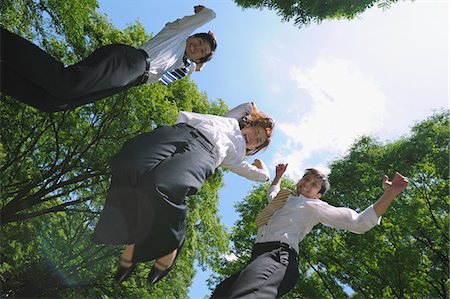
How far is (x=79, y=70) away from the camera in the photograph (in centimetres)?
233

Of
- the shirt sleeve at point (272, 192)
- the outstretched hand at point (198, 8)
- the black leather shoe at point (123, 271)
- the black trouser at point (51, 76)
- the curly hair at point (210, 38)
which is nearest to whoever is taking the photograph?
the black trouser at point (51, 76)

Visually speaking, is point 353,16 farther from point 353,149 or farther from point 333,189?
point 353,149

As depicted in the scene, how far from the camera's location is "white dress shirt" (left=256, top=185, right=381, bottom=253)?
11.1 ft

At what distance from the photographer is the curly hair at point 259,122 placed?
11.6 feet

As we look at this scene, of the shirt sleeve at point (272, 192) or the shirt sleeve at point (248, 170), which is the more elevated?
the shirt sleeve at point (248, 170)

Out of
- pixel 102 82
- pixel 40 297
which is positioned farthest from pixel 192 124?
pixel 40 297

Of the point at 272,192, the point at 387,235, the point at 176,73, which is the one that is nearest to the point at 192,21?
the point at 176,73

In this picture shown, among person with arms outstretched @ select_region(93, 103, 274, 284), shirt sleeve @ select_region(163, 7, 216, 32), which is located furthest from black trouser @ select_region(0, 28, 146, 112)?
shirt sleeve @ select_region(163, 7, 216, 32)

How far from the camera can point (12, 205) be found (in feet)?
32.2

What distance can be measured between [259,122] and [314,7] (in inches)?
93.2

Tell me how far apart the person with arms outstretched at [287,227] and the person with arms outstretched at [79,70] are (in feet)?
5.51

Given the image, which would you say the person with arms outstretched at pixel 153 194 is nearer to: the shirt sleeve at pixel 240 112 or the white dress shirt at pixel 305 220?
the shirt sleeve at pixel 240 112

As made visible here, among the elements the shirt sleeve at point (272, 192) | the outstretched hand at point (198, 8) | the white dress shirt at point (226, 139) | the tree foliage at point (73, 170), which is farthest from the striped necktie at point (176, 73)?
the tree foliage at point (73, 170)

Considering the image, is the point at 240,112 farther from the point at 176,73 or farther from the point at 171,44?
the point at 171,44
